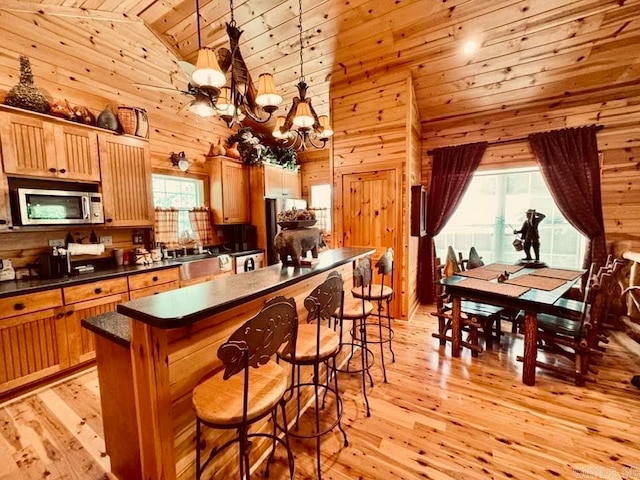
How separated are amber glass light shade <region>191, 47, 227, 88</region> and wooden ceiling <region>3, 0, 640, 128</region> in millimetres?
1781

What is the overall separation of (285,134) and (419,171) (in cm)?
285

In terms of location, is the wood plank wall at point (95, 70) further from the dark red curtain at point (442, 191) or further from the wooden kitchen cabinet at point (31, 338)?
the dark red curtain at point (442, 191)

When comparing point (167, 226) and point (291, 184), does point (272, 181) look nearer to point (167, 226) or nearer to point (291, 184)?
point (291, 184)

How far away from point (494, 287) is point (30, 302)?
4093 millimetres

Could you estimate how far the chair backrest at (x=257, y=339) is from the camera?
37.7 inches

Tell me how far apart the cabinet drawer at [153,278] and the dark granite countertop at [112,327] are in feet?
5.12

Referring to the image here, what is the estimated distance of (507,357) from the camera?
9.06ft

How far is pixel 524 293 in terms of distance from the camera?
242cm

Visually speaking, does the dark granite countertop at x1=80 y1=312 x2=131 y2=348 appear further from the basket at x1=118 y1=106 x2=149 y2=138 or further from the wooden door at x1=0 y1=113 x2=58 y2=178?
the basket at x1=118 y1=106 x2=149 y2=138

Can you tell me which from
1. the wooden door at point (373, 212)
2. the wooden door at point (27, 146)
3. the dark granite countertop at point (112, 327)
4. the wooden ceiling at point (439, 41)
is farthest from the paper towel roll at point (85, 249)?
the wooden door at point (373, 212)

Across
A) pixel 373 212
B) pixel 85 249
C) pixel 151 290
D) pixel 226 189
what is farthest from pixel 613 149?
pixel 85 249

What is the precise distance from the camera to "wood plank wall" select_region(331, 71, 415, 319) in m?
3.54

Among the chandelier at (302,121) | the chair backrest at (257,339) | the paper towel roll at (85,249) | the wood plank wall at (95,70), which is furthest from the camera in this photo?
the paper towel roll at (85,249)

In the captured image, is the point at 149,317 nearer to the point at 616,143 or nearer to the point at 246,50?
the point at 246,50
